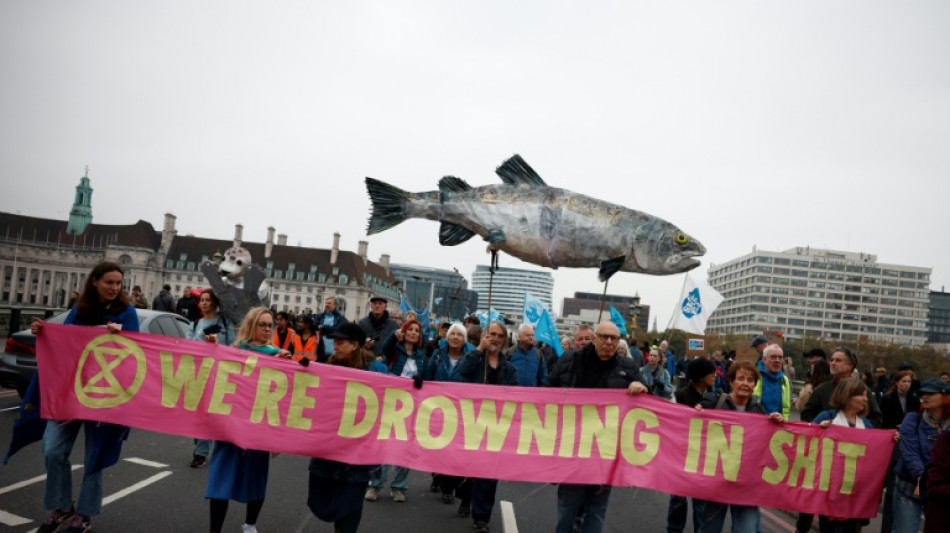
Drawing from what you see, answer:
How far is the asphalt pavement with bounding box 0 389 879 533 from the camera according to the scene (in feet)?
18.7

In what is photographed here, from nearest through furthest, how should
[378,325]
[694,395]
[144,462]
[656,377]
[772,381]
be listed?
[694,395]
[772,381]
[144,462]
[378,325]
[656,377]

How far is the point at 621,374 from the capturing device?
18.3 feet

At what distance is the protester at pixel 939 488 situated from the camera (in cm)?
476

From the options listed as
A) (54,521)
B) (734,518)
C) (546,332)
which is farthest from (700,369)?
(546,332)

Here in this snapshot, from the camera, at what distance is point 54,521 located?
505 centimetres

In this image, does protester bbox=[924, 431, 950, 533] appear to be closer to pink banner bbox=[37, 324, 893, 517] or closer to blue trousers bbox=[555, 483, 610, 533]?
pink banner bbox=[37, 324, 893, 517]

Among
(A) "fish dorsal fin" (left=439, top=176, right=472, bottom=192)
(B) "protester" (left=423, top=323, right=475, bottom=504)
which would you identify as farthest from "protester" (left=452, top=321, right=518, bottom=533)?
(A) "fish dorsal fin" (left=439, top=176, right=472, bottom=192)

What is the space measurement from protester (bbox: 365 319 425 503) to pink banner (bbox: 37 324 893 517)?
5.75 feet

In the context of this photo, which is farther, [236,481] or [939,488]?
[236,481]

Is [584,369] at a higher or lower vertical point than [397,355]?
higher

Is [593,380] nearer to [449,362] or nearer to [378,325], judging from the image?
[449,362]

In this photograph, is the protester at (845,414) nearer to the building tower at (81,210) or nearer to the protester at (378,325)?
the protester at (378,325)

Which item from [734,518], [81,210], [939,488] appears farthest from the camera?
[81,210]

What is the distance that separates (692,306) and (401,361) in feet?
19.1
